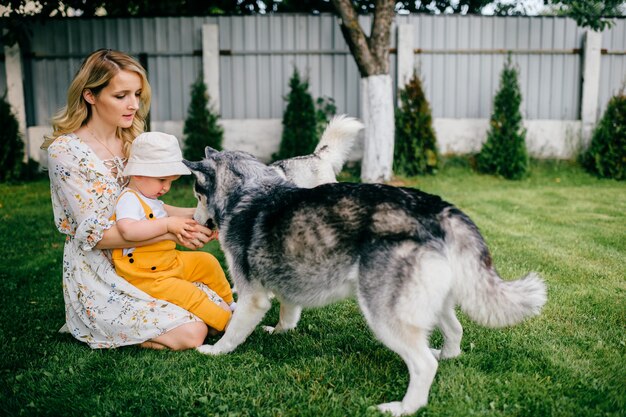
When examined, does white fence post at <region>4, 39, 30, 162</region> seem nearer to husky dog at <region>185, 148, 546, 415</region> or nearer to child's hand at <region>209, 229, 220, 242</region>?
child's hand at <region>209, 229, 220, 242</region>

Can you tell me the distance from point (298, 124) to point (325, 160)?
4798mm

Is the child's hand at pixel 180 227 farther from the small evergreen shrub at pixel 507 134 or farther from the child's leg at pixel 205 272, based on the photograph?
the small evergreen shrub at pixel 507 134

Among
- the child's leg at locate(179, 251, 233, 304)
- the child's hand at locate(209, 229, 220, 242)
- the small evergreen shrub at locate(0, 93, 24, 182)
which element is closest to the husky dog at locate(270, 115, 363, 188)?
the child's leg at locate(179, 251, 233, 304)

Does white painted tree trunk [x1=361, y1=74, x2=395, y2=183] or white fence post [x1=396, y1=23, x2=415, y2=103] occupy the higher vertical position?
white fence post [x1=396, y1=23, x2=415, y2=103]

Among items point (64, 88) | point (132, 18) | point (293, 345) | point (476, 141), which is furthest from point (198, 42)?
point (293, 345)

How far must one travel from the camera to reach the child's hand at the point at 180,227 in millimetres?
3121

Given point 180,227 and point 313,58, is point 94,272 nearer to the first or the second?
point 180,227

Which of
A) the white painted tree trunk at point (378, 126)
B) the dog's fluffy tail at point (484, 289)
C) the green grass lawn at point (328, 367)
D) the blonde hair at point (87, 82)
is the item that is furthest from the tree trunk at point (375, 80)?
the dog's fluffy tail at point (484, 289)

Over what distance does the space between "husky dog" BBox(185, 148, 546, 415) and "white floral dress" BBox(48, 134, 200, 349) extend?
55 centimetres

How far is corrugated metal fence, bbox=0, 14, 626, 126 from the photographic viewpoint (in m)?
10.5

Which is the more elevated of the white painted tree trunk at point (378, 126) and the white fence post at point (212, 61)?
the white fence post at point (212, 61)

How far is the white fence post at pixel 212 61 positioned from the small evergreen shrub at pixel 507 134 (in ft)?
17.6

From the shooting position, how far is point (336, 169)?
5.41 metres

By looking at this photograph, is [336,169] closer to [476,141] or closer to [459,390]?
[459,390]
